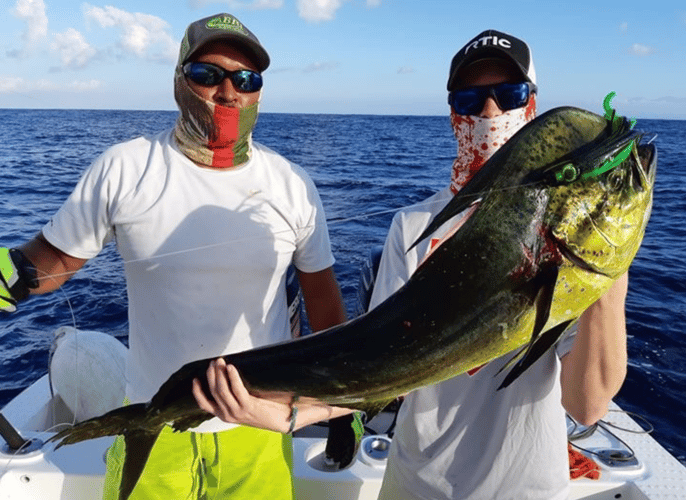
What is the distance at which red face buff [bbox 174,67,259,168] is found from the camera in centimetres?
258

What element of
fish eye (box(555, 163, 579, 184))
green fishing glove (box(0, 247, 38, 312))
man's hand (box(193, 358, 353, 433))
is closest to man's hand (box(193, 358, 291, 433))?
man's hand (box(193, 358, 353, 433))

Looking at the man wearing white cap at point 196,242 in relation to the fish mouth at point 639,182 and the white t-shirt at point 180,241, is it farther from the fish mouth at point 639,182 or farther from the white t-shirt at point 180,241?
the fish mouth at point 639,182

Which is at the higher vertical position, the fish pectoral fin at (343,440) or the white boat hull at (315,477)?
the fish pectoral fin at (343,440)

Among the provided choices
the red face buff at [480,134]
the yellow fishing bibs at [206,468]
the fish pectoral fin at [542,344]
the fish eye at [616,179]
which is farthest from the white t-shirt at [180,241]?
the fish eye at [616,179]

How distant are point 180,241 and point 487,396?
1473 millimetres

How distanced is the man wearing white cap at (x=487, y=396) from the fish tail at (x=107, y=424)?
1049 millimetres

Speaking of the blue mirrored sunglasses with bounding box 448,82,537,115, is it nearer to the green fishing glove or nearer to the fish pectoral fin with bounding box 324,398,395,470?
the fish pectoral fin with bounding box 324,398,395,470

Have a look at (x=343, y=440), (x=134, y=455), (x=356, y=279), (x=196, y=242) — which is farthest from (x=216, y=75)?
(x=356, y=279)

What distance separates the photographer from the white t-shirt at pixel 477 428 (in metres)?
2.08

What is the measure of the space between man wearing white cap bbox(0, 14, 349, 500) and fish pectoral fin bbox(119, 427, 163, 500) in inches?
9.2

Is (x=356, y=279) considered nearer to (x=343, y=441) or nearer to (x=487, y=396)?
(x=343, y=441)

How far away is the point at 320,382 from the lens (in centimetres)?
182

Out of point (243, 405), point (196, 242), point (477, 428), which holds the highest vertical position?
point (196, 242)

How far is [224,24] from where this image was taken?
8.32ft
